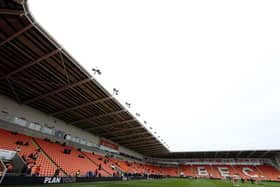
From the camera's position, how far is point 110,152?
31078mm

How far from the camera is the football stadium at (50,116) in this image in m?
9.19

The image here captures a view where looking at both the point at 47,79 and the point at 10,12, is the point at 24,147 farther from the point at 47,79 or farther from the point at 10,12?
the point at 10,12

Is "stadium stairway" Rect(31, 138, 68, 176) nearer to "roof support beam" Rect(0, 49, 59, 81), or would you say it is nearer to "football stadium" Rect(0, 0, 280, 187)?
"football stadium" Rect(0, 0, 280, 187)

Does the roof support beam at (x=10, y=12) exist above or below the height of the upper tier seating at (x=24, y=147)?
above

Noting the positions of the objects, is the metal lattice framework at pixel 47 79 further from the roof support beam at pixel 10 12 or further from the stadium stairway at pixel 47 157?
the stadium stairway at pixel 47 157

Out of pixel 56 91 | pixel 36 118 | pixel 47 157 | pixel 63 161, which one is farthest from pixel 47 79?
pixel 63 161

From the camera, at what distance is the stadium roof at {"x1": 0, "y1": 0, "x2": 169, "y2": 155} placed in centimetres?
Answer: 866

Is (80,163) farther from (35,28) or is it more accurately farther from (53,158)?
(35,28)

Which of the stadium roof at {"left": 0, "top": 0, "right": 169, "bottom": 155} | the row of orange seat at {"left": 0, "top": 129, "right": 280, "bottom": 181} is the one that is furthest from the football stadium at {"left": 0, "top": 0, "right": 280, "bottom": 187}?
the row of orange seat at {"left": 0, "top": 129, "right": 280, "bottom": 181}

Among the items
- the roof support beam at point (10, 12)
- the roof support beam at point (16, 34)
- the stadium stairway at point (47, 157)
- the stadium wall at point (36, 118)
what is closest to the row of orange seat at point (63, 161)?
the stadium stairway at point (47, 157)

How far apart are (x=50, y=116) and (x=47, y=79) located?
9371mm

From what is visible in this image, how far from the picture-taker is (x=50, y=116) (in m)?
19.9

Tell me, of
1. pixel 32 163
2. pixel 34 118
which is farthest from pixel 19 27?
pixel 34 118

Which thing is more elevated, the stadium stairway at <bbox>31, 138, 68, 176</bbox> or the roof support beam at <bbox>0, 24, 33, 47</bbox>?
the roof support beam at <bbox>0, 24, 33, 47</bbox>
